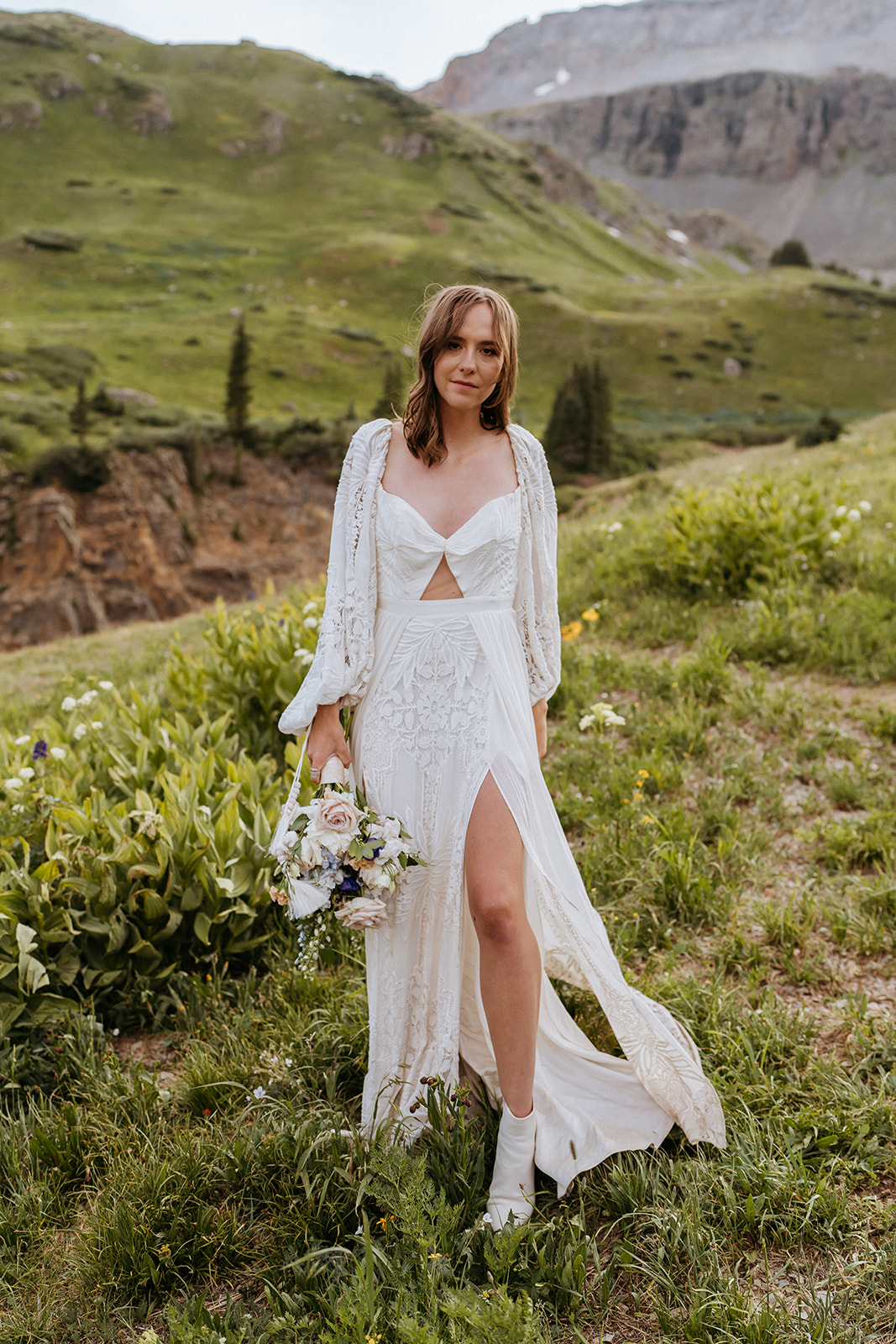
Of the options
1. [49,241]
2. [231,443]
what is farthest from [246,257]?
[231,443]

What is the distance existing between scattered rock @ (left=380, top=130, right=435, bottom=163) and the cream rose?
389 ft

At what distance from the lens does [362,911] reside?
85.2 inches

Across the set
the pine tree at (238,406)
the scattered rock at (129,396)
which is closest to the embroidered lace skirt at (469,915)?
the pine tree at (238,406)

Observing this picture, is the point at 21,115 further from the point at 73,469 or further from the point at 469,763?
the point at 469,763

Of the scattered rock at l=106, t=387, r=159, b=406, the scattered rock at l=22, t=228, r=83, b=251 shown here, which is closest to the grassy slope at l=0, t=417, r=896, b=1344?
the scattered rock at l=106, t=387, r=159, b=406

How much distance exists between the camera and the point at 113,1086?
2.82 m

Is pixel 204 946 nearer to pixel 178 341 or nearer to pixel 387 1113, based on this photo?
pixel 387 1113

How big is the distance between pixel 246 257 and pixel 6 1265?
3184 inches

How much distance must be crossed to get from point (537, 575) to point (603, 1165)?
1823 mm

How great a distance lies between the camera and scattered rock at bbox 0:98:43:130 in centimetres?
8562

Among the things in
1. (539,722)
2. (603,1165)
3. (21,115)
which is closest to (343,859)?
(539,722)

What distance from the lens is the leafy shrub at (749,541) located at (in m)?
6.81

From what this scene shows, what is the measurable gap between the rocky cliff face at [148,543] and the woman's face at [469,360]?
27953mm

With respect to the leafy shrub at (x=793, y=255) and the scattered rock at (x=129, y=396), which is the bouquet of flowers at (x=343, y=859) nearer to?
the scattered rock at (x=129, y=396)
